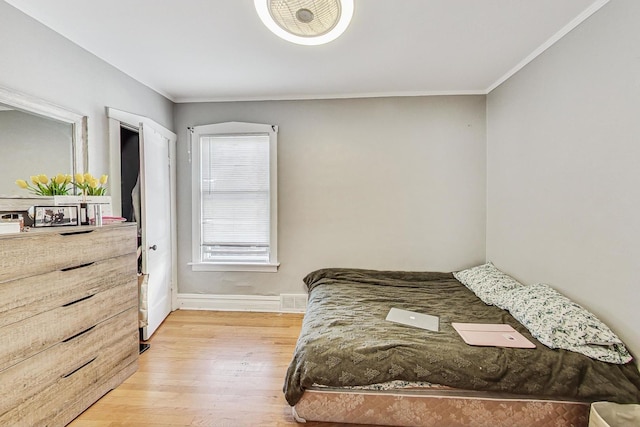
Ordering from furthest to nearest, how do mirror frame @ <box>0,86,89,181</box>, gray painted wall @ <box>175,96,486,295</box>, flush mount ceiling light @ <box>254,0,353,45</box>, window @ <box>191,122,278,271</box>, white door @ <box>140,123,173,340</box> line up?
window @ <box>191,122,278,271</box> < gray painted wall @ <box>175,96,486,295</box> < white door @ <box>140,123,173,340</box> < mirror frame @ <box>0,86,89,181</box> < flush mount ceiling light @ <box>254,0,353,45</box>

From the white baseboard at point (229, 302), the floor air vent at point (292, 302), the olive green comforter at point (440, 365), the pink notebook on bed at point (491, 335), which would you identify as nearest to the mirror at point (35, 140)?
the white baseboard at point (229, 302)

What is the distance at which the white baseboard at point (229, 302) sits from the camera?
3.42 meters

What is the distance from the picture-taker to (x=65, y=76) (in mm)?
2082

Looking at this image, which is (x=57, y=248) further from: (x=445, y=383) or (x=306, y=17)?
(x=445, y=383)

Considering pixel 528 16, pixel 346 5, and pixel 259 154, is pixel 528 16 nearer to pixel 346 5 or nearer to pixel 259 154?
pixel 346 5

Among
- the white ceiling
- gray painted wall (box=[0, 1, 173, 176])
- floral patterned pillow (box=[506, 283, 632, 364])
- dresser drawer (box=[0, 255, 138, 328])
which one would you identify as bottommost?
floral patterned pillow (box=[506, 283, 632, 364])

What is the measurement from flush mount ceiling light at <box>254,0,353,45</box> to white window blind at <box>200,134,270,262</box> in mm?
1838

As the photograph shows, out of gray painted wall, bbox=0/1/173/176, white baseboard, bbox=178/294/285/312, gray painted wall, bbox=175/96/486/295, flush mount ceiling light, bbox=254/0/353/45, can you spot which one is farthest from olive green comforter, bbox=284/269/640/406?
gray painted wall, bbox=0/1/173/176

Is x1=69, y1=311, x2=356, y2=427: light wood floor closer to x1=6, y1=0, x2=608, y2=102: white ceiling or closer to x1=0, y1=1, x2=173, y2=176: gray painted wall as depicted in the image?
x1=0, y1=1, x2=173, y2=176: gray painted wall

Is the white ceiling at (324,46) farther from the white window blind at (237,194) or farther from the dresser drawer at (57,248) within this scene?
the dresser drawer at (57,248)

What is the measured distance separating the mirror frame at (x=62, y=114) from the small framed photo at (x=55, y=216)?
1.27 feet

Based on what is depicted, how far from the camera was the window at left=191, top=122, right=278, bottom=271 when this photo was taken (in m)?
3.37

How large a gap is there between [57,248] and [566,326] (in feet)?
10.0

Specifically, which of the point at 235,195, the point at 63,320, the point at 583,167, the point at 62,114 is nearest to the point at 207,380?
the point at 63,320
